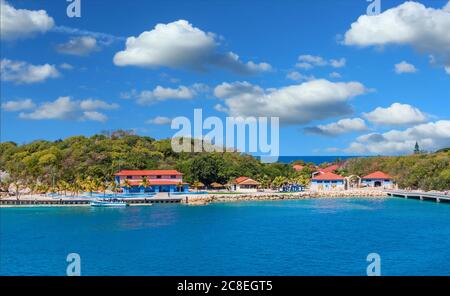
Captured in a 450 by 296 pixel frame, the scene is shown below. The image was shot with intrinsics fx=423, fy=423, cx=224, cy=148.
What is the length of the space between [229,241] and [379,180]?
190ft

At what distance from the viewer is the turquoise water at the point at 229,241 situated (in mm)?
23188

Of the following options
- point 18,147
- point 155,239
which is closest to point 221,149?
point 18,147

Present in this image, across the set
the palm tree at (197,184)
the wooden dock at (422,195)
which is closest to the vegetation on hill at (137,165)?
the palm tree at (197,184)

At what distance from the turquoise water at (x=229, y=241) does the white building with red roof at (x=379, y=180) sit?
1207 inches

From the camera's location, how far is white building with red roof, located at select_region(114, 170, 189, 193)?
2687 inches

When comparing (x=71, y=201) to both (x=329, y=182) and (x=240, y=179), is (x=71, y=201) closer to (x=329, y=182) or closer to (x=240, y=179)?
(x=240, y=179)

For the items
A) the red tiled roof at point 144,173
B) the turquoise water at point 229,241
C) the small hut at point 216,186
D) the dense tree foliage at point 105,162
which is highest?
the dense tree foliage at point 105,162

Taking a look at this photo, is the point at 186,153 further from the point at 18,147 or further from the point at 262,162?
the point at 18,147

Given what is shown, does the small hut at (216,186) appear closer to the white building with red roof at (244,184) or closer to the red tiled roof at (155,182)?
the white building with red roof at (244,184)

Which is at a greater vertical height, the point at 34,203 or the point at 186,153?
the point at 186,153

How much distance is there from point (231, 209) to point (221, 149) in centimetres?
4945

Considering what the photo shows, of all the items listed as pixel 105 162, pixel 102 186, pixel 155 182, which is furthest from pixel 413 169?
pixel 105 162

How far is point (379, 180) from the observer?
80.8m
